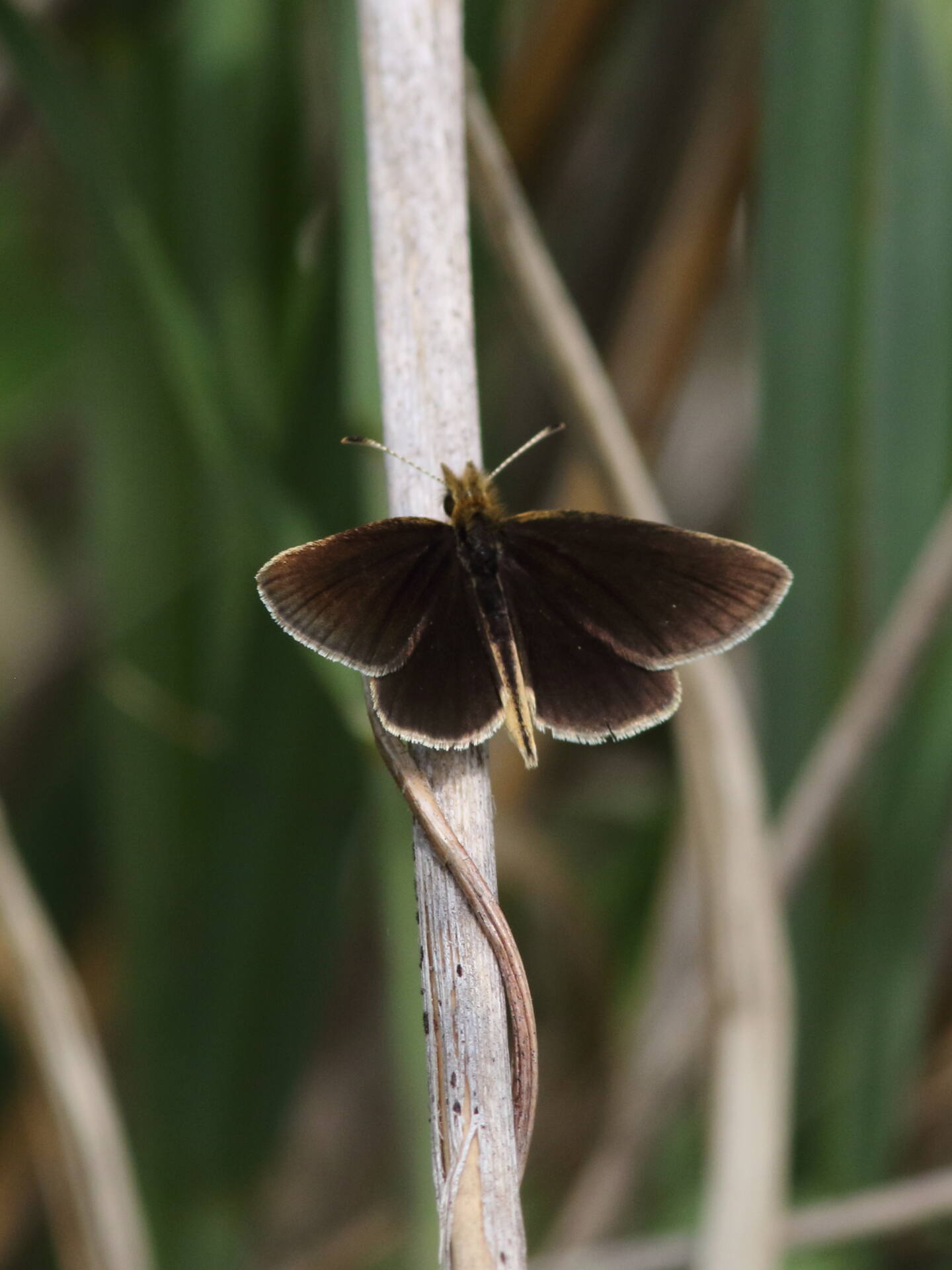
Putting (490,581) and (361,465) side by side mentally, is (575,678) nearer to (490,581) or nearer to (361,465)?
(490,581)

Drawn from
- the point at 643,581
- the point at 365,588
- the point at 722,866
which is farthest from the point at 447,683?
the point at 722,866

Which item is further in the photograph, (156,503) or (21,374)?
(21,374)

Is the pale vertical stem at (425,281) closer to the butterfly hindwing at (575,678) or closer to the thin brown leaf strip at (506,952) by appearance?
the thin brown leaf strip at (506,952)

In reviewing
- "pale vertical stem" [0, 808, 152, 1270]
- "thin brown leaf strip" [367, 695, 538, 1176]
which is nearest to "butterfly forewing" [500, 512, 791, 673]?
"thin brown leaf strip" [367, 695, 538, 1176]

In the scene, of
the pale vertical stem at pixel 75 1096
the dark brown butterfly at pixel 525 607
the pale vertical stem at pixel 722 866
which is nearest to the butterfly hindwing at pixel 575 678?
the dark brown butterfly at pixel 525 607

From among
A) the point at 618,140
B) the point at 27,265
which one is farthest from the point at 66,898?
the point at 618,140

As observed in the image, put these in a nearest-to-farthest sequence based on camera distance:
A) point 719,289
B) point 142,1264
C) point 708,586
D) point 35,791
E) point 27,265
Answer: point 708,586 < point 142,1264 < point 719,289 < point 35,791 < point 27,265

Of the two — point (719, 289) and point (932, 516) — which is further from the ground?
point (719, 289)

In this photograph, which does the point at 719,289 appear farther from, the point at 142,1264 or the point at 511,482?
the point at 142,1264
